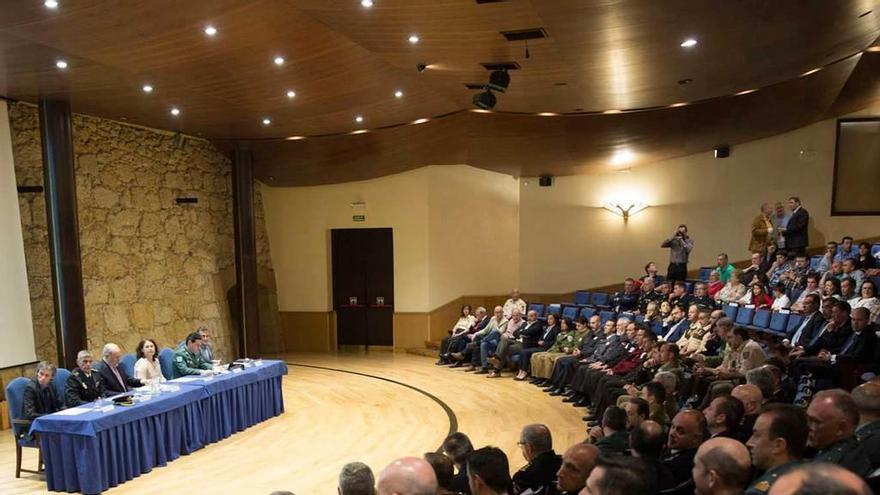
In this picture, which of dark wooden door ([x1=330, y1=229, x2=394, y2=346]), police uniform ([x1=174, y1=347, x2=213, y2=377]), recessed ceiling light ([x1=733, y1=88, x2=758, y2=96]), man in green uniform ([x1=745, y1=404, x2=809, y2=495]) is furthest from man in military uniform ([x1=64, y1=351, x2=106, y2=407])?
recessed ceiling light ([x1=733, y1=88, x2=758, y2=96])

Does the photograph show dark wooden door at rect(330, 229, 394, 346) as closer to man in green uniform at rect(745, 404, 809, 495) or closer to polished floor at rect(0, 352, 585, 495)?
polished floor at rect(0, 352, 585, 495)

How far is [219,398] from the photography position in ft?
21.0

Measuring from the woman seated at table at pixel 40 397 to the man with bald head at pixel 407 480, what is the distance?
4835 millimetres

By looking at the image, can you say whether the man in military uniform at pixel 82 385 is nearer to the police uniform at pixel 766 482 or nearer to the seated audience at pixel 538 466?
the seated audience at pixel 538 466

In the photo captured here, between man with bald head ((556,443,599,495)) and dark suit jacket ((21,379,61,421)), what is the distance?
4886mm

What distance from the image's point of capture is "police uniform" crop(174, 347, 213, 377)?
21.8ft

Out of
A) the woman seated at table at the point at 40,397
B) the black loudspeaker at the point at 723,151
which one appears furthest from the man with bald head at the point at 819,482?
the black loudspeaker at the point at 723,151

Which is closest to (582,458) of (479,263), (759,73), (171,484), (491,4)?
(491,4)

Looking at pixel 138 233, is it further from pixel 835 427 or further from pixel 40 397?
pixel 835 427

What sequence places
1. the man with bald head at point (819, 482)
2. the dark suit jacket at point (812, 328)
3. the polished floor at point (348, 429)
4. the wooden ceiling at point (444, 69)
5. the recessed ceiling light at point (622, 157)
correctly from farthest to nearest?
the recessed ceiling light at point (622, 157) < the dark suit jacket at point (812, 328) < the polished floor at point (348, 429) < the wooden ceiling at point (444, 69) < the man with bald head at point (819, 482)

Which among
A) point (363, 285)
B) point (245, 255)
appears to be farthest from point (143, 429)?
point (363, 285)

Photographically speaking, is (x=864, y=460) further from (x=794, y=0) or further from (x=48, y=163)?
(x=48, y=163)

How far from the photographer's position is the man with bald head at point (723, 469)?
1.98m

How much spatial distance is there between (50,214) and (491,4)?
587 centimetres
